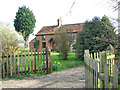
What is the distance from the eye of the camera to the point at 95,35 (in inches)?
472

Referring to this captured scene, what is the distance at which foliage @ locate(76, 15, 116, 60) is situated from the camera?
37.3 feet

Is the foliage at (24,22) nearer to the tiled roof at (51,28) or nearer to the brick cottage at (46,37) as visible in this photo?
the tiled roof at (51,28)

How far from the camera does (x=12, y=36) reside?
13.0 m

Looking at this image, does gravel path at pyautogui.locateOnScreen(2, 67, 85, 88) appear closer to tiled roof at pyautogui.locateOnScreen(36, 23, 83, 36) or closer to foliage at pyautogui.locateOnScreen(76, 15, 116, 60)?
foliage at pyautogui.locateOnScreen(76, 15, 116, 60)

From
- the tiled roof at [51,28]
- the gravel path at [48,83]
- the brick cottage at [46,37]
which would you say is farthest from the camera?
the brick cottage at [46,37]

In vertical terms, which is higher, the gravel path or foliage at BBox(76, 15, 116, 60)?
foliage at BBox(76, 15, 116, 60)

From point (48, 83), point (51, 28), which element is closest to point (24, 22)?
point (51, 28)

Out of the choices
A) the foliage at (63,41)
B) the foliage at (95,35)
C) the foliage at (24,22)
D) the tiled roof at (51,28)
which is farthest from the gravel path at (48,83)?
the foliage at (24,22)

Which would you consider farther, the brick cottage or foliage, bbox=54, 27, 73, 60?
the brick cottage

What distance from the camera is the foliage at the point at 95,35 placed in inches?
448

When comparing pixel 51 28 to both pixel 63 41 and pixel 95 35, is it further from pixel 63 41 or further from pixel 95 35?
pixel 95 35

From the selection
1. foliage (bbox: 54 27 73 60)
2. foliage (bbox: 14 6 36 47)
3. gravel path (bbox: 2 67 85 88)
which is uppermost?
foliage (bbox: 14 6 36 47)

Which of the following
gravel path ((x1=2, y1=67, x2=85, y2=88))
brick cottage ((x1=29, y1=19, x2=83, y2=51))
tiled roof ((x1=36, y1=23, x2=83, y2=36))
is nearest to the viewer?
gravel path ((x1=2, y1=67, x2=85, y2=88))

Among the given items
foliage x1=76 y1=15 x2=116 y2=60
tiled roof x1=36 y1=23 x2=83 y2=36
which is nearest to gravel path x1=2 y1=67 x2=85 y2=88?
foliage x1=76 y1=15 x2=116 y2=60
